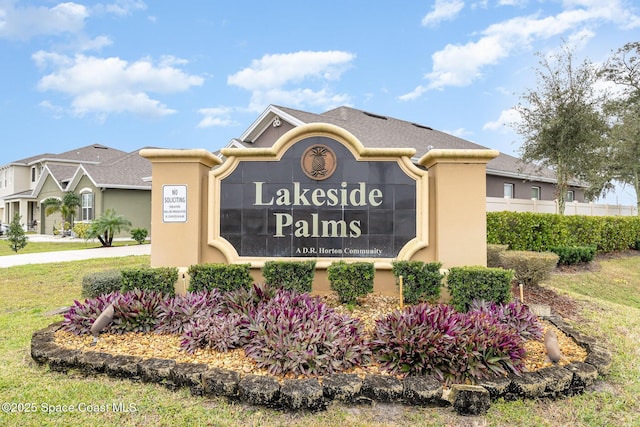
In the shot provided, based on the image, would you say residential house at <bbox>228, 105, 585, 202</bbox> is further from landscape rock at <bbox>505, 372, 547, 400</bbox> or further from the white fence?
landscape rock at <bbox>505, 372, 547, 400</bbox>

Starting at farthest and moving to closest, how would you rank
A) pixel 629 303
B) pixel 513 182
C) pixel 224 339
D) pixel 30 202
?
pixel 30 202 < pixel 513 182 < pixel 629 303 < pixel 224 339

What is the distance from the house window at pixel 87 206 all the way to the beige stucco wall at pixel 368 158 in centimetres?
2078

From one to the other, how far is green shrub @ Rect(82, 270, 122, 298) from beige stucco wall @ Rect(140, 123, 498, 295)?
78 centimetres

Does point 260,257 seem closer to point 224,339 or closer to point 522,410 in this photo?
point 224,339

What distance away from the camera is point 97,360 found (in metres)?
4.09

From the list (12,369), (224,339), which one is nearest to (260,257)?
(224,339)

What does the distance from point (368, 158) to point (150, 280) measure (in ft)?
13.4

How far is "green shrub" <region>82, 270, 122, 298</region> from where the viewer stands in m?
6.78

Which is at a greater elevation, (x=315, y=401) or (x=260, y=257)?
(x=260, y=257)

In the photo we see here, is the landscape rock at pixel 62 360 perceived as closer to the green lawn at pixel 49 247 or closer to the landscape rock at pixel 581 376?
the landscape rock at pixel 581 376

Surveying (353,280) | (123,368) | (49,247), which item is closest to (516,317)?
(353,280)

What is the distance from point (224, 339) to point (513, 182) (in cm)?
2092

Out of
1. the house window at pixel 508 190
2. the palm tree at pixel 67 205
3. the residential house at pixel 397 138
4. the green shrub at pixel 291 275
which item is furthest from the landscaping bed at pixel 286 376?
the palm tree at pixel 67 205

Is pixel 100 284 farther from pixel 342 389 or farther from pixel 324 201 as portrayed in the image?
pixel 342 389
